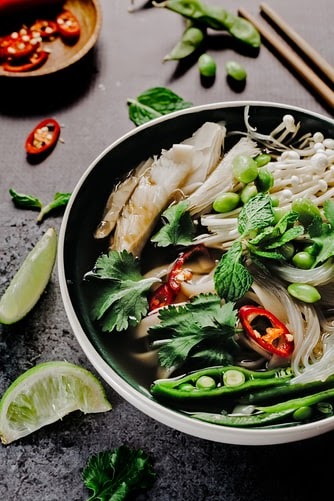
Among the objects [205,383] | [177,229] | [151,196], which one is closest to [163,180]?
[151,196]

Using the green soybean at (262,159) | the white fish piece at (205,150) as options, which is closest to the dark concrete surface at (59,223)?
the white fish piece at (205,150)

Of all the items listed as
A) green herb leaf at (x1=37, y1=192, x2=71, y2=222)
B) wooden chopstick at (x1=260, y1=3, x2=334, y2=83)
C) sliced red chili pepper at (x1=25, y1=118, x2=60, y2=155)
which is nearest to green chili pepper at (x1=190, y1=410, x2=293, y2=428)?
green herb leaf at (x1=37, y1=192, x2=71, y2=222)

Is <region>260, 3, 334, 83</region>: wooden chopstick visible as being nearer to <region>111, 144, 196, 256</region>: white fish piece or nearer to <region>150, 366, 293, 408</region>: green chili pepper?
<region>111, 144, 196, 256</region>: white fish piece

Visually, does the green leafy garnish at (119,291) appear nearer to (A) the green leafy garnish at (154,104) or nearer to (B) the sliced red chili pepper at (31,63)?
(A) the green leafy garnish at (154,104)

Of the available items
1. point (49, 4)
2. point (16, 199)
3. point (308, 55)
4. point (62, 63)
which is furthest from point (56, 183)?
point (308, 55)

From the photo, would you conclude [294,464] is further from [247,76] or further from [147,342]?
[247,76]

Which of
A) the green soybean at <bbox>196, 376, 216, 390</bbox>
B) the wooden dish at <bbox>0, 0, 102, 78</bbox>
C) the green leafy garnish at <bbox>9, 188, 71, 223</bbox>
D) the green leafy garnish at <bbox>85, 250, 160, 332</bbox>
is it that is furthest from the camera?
the wooden dish at <bbox>0, 0, 102, 78</bbox>
